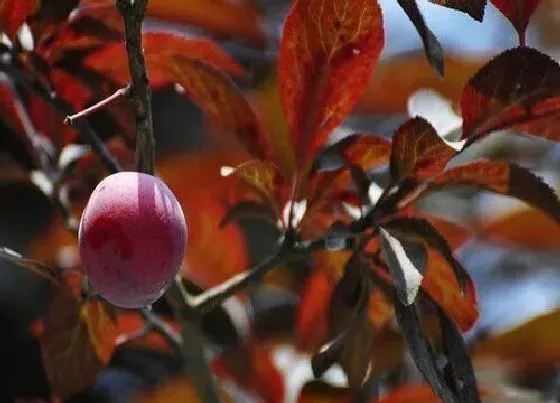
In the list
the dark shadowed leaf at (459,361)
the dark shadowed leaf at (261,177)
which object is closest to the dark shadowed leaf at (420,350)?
the dark shadowed leaf at (459,361)

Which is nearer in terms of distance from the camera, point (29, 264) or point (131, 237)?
point (131, 237)

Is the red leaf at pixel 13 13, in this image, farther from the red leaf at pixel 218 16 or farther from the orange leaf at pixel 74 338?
the red leaf at pixel 218 16

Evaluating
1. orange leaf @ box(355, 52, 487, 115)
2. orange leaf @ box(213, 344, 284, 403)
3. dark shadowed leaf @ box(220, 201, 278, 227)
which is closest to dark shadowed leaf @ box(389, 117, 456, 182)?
dark shadowed leaf @ box(220, 201, 278, 227)

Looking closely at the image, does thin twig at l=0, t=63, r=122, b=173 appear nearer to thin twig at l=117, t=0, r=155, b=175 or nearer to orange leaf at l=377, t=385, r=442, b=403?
thin twig at l=117, t=0, r=155, b=175

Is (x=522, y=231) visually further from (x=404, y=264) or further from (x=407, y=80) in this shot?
(x=404, y=264)

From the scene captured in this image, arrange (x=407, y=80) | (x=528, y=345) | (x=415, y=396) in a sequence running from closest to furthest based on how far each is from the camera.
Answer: (x=415, y=396) → (x=528, y=345) → (x=407, y=80)

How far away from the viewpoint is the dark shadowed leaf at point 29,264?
741mm

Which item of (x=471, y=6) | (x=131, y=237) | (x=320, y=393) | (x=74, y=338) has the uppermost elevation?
(x=471, y=6)

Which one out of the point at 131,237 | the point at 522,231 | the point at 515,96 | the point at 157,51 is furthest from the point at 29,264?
the point at 522,231

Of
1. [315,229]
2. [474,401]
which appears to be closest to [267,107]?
[315,229]

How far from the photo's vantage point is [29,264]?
783mm

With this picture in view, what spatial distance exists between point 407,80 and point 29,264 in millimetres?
863

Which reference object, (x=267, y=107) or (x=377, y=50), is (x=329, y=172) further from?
(x=267, y=107)

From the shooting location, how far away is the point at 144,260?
67 centimetres
